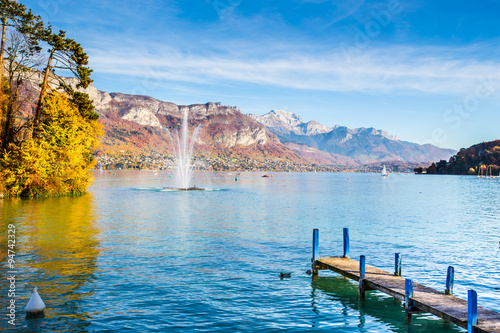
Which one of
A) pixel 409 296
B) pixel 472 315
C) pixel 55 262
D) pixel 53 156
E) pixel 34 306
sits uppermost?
pixel 53 156

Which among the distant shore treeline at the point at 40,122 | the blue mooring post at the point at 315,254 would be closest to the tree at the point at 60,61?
the distant shore treeline at the point at 40,122

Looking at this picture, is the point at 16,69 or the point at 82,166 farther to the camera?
the point at 82,166

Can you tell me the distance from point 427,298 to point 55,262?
24322mm

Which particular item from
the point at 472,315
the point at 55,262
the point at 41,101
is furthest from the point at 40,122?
the point at 472,315

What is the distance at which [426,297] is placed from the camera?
19.4 meters

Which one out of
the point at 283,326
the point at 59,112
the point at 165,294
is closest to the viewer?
the point at 283,326

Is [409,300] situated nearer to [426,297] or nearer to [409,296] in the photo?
[409,296]

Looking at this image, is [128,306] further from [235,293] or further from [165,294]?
[235,293]

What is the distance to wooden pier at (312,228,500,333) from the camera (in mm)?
15898

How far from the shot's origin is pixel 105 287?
883 inches

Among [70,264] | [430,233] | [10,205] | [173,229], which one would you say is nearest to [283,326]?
[70,264]

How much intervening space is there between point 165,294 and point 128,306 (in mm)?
2480

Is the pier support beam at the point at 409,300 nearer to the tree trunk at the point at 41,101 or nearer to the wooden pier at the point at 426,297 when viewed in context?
the wooden pier at the point at 426,297

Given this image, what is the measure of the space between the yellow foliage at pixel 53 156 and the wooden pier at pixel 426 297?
55.1 metres
